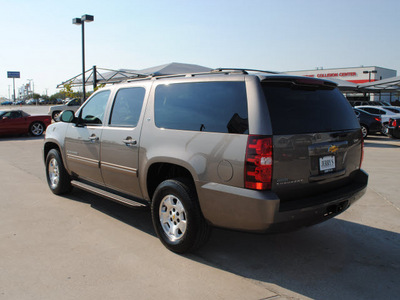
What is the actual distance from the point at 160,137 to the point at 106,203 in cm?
230

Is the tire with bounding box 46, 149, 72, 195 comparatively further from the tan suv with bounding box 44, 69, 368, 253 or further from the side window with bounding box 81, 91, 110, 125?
the tan suv with bounding box 44, 69, 368, 253

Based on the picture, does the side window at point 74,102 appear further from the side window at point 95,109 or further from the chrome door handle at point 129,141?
the chrome door handle at point 129,141

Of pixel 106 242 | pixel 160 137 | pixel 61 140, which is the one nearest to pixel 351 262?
pixel 160 137

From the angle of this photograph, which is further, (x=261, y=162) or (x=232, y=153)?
(x=232, y=153)

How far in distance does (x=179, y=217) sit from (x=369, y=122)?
14.8 metres

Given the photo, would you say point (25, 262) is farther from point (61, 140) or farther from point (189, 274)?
point (61, 140)

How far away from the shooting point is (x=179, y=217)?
3.80 meters

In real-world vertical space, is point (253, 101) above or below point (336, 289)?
above

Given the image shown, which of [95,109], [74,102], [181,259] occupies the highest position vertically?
[74,102]

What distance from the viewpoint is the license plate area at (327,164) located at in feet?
11.4

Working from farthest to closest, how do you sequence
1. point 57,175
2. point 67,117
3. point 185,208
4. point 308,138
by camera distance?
point 57,175 < point 67,117 < point 185,208 < point 308,138

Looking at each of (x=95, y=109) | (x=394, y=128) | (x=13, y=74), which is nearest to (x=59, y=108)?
(x=394, y=128)

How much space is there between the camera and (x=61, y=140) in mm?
5820

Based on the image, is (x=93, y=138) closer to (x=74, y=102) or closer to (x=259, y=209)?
(x=259, y=209)
